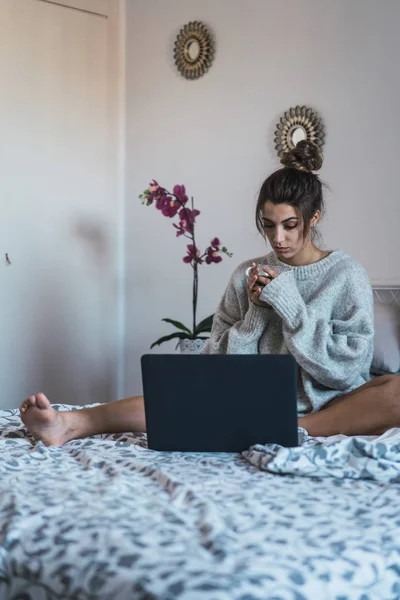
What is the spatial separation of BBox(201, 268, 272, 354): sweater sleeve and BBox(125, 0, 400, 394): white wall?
27.7 inches

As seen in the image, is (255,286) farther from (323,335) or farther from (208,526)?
(208,526)

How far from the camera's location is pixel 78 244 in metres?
3.43

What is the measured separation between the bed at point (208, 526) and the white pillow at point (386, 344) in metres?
0.64

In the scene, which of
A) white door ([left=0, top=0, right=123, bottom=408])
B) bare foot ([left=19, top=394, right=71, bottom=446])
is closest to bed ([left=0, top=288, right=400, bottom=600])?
bare foot ([left=19, top=394, right=71, bottom=446])

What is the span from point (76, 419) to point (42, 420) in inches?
5.3

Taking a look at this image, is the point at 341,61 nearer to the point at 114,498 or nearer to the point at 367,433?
A: the point at 367,433

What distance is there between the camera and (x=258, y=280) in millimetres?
1846

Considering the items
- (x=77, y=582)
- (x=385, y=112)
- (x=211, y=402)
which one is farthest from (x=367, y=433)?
(x=385, y=112)

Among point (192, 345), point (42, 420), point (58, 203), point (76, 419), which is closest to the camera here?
point (42, 420)

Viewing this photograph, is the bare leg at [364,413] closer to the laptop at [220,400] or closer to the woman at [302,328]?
the woman at [302,328]

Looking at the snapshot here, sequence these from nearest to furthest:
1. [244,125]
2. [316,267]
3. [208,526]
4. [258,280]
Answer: [208,526] → [258,280] → [316,267] → [244,125]

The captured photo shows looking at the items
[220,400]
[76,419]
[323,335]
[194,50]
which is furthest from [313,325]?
[194,50]

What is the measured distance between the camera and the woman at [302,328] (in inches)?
66.1

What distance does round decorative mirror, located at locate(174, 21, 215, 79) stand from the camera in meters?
3.14
